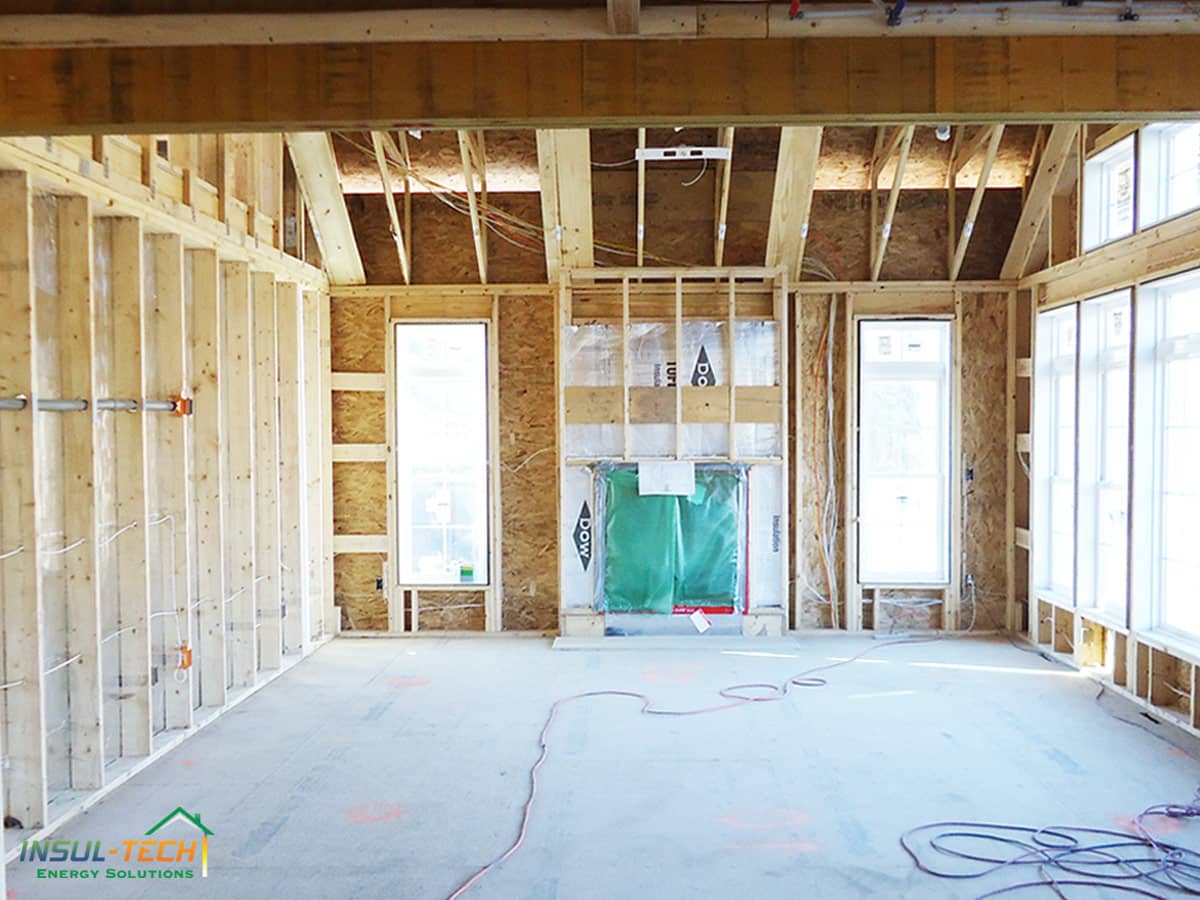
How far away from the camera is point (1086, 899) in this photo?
337 centimetres

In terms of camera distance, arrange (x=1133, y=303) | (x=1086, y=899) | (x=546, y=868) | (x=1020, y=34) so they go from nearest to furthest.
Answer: (x=1020, y=34)
(x=1086, y=899)
(x=546, y=868)
(x=1133, y=303)

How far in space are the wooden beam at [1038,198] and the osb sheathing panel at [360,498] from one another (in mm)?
5627

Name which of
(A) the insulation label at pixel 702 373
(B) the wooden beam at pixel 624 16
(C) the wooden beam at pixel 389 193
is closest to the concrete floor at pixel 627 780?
(A) the insulation label at pixel 702 373

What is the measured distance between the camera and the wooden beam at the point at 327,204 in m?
6.87

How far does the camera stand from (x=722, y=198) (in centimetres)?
717

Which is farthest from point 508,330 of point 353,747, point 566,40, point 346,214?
point 566,40

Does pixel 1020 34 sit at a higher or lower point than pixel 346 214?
lower

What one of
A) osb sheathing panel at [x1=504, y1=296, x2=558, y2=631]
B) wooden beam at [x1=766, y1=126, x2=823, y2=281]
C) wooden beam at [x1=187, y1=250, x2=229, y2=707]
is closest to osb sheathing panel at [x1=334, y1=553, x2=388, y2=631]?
osb sheathing panel at [x1=504, y1=296, x2=558, y2=631]

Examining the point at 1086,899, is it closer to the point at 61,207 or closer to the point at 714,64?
the point at 714,64

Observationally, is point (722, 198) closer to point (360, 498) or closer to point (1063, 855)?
point (360, 498)

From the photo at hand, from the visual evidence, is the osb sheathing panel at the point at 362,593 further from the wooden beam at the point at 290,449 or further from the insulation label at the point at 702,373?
the insulation label at the point at 702,373

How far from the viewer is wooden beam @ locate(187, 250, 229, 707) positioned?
18.0 ft

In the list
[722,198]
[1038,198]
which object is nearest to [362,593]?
[722,198]

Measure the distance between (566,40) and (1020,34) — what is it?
1.34 meters
